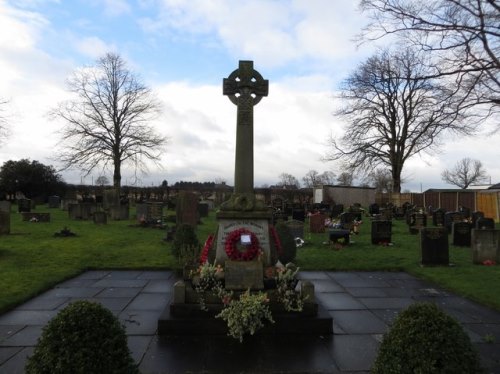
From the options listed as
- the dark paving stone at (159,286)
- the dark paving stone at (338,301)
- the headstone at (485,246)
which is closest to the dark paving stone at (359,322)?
the dark paving stone at (338,301)

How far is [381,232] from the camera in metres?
15.9

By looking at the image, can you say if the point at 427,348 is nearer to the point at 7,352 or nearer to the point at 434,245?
the point at 7,352

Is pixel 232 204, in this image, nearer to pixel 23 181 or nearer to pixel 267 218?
pixel 267 218

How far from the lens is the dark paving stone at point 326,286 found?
852 cm

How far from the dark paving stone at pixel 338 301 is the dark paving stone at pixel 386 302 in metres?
0.16

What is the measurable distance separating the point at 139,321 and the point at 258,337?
1.90 meters

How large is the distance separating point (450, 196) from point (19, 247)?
33.8 metres

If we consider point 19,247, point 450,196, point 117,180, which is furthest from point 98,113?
point 450,196

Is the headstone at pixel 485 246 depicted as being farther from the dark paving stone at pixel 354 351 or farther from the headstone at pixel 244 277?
the headstone at pixel 244 277

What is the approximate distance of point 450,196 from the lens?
120 feet

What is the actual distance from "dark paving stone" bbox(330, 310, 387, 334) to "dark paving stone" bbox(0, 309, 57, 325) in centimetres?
439

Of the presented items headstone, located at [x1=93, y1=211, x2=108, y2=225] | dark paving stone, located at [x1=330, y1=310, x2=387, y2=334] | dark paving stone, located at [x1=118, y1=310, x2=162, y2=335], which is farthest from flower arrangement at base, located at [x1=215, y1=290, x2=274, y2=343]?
headstone, located at [x1=93, y1=211, x2=108, y2=225]

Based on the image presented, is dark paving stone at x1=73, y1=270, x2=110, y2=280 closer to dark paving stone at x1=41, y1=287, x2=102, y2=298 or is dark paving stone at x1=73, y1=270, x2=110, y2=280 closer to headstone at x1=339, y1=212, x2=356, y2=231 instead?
dark paving stone at x1=41, y1=287, x2=102, y2=298

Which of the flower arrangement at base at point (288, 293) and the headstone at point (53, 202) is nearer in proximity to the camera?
the flower arrangement at base at point (288, 293)
